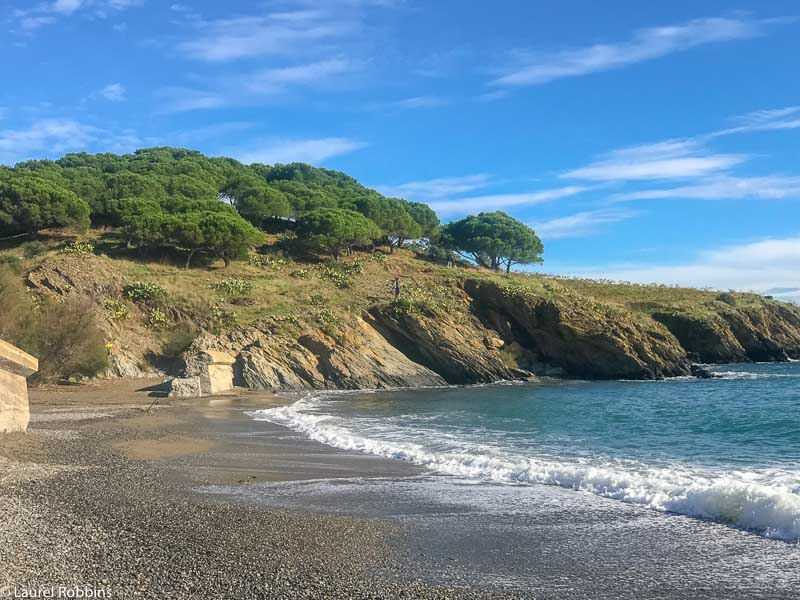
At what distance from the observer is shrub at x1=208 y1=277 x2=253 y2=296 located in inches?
1893

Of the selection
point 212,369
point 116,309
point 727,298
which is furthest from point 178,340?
point 727,298

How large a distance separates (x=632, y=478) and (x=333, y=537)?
6.67 m

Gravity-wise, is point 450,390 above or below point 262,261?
below

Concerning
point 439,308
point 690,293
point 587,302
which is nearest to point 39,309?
point 439,308

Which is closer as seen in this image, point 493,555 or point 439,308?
point 493,555

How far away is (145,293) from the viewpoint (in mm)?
44906

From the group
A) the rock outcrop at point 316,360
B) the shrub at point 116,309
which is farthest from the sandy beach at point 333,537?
the shrub at point 116,309

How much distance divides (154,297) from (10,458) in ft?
110

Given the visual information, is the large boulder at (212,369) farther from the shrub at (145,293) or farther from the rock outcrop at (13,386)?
the rock outcrop at (13,386)

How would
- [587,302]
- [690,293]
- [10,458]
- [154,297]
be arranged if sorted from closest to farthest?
1. [10,458]
2. [154,297]
3. [587,302]
4. [690,293]

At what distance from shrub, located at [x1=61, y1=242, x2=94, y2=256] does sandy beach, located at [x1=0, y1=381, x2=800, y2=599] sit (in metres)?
38.4

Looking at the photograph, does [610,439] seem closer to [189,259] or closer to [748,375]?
[748,375]

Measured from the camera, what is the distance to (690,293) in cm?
7962

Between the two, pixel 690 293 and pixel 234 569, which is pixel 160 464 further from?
pixel 690 293
